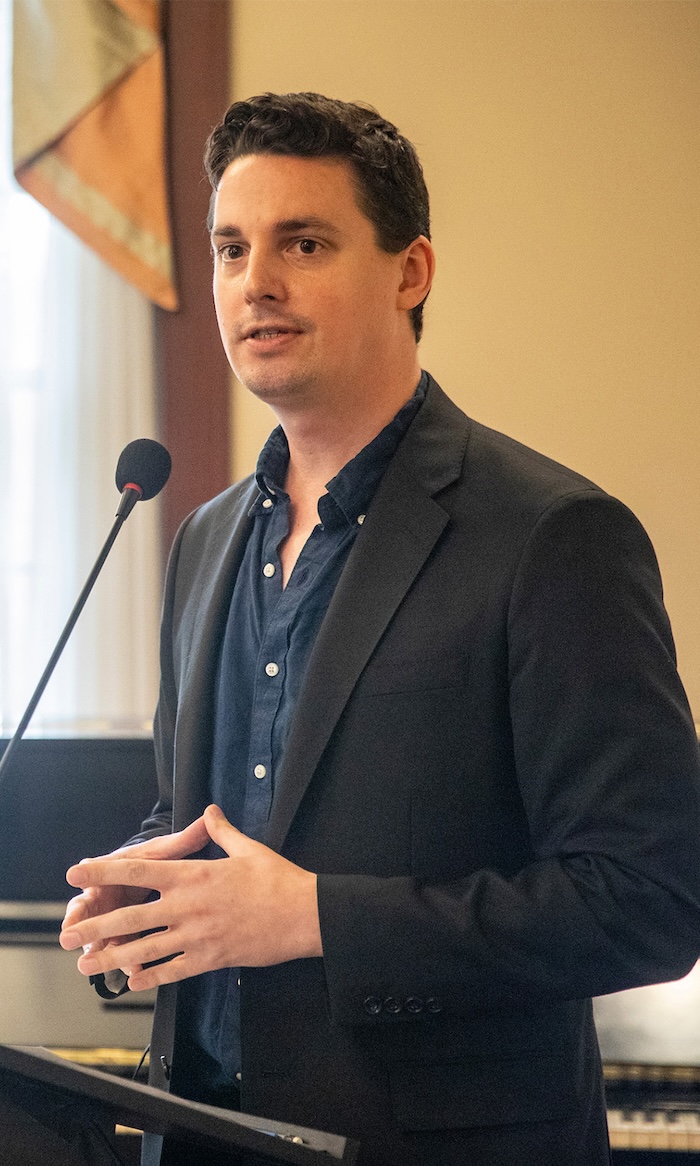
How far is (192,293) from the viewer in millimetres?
3441

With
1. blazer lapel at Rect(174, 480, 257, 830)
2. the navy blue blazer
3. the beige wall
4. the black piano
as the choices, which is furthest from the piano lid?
the beige wall

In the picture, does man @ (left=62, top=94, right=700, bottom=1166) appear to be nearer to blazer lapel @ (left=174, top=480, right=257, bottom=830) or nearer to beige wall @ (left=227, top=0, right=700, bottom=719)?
blazer lapel @ (left=174, top=480, right=257, bottom=830)

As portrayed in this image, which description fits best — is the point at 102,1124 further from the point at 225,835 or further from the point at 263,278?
the point at 263,278

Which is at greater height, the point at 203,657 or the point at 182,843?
the point at 203,657

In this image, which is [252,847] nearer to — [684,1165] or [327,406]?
[327,406]

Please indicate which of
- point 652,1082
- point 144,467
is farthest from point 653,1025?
point 144,467

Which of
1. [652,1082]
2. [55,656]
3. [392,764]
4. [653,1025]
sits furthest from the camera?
[653,1025]

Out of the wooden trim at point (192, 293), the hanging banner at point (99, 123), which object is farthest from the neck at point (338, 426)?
the hanging banner at point (99, 123)

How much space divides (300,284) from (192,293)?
7.36ft

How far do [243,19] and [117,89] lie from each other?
1.46ft

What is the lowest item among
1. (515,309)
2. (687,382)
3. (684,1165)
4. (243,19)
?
A: (684,1165)

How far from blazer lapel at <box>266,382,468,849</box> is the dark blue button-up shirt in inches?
2.2

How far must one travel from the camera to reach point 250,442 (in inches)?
139

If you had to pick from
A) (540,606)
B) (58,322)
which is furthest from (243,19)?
(540,606)
